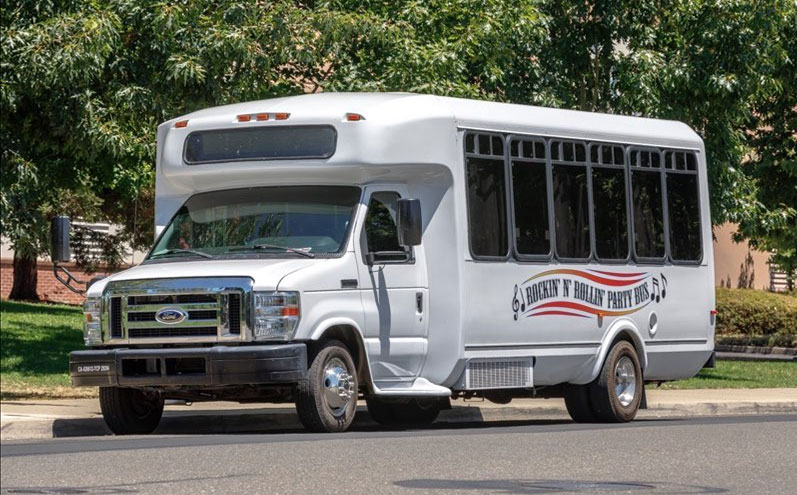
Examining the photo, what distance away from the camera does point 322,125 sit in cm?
1484

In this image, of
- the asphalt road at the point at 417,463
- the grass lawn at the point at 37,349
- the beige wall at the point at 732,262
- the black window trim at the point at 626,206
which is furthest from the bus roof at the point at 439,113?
the beige wall at the point at 732,262

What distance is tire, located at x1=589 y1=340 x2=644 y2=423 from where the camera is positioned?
16.7 meters

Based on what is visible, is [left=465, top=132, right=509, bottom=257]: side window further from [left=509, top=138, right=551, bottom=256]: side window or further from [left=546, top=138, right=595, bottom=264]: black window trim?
[left=546, top=138, right=595, bottom=264]: black window trim

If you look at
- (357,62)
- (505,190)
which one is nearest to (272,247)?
(505,190)

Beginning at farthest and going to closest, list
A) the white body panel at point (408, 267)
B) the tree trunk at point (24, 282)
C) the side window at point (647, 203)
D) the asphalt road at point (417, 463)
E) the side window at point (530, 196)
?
1. the tree trunk at point (24, 282)
2. the side window at point (647, 203)
3. the side window at point (530, 196)
4. the white body panel at point (408, 267)
5. the asphalt road at point (417, 463)

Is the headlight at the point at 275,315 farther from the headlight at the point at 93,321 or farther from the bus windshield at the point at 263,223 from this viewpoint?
the headlight at the point at 93,321

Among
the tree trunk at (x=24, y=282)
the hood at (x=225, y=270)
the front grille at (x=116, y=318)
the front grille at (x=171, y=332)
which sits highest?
the tree trunk at (x=24, y=282)

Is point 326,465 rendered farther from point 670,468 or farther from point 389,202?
point 389,202

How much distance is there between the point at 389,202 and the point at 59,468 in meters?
4.73

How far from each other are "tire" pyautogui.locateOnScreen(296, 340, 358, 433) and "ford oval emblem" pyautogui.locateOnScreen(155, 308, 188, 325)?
3.72 feet

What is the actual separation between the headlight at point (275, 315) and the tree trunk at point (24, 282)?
32.3m

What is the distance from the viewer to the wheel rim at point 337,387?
13961 mm

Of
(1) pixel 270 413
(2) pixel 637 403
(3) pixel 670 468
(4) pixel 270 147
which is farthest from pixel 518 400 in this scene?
(3) pixel 670 468

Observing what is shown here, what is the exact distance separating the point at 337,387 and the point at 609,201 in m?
4.46
